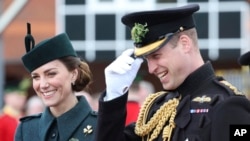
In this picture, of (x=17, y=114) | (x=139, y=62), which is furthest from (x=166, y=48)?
(x=17, y=114)

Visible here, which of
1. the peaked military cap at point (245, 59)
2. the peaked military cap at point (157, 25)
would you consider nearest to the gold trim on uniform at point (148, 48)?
the peaked military cap at point (157, 25)

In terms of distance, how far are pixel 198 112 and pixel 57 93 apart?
3.98 feet

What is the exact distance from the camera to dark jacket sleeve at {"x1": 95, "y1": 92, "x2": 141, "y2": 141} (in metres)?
4.46

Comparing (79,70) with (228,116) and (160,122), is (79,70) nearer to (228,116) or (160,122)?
(160,122)

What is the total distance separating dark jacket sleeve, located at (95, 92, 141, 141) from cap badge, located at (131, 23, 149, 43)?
0.95 ft

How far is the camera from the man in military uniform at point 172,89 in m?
4.32

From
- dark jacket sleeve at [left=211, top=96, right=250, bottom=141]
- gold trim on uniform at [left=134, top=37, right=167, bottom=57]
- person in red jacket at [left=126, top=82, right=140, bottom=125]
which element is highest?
gold trim on uniform at [left=134, top=37, right=167, bottom=57]

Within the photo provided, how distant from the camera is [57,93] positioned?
5352 millimetres

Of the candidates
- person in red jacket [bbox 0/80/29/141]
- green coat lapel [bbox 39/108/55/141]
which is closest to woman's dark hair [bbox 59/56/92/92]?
green coat lapel [bbox 39/108/55/141]

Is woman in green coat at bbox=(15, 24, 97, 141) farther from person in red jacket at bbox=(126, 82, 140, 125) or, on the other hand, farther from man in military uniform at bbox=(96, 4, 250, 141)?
person in red jacket at bbox=(126, 82, 140, 125)

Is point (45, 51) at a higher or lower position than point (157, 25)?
lower

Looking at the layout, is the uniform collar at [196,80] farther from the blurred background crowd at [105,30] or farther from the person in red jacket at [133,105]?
the blurred background crowd at [105,30]

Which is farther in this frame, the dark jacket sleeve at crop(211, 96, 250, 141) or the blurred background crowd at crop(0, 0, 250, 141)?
the blurred background crowd at crop(0, 0, 250, 141)

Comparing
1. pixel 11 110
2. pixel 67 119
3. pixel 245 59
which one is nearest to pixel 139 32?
pixel 245 59
